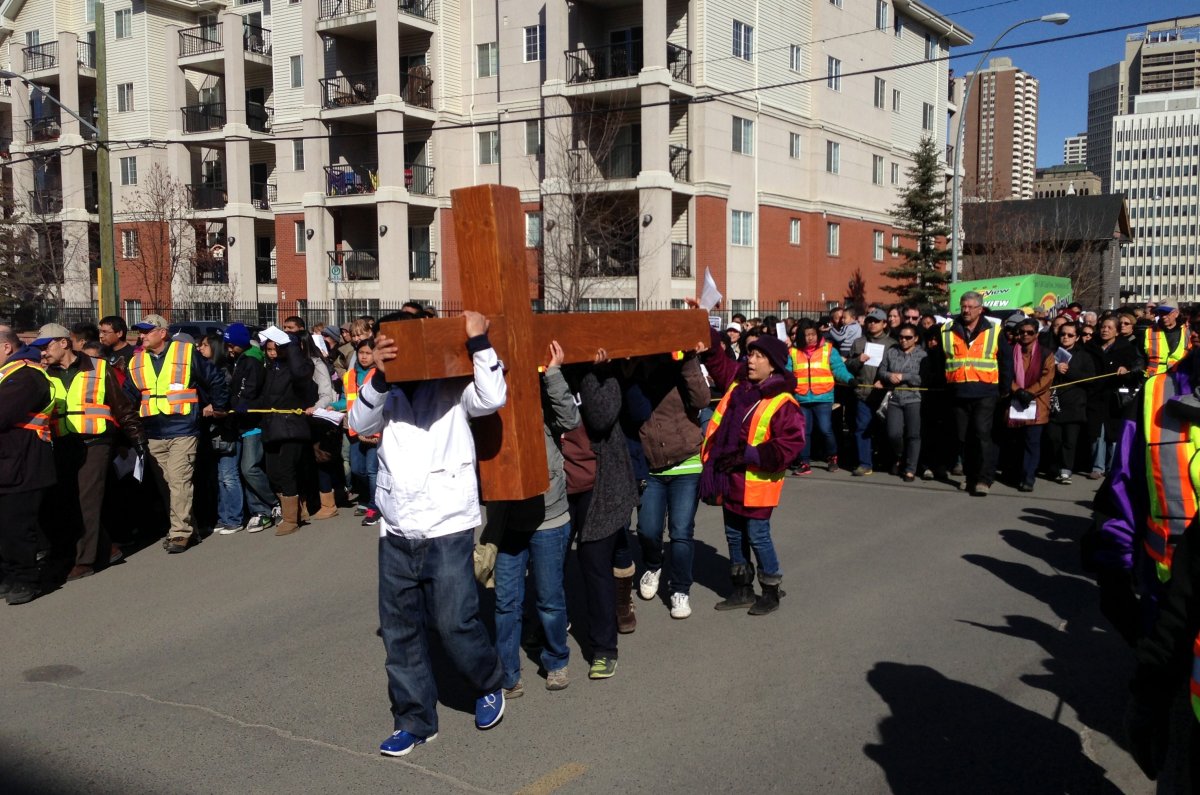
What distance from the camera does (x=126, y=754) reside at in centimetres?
491

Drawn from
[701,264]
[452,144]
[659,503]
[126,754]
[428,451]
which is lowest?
[126,754]

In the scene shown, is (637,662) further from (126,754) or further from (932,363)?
(932,363)

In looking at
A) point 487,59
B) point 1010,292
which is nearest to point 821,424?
point 1010,292

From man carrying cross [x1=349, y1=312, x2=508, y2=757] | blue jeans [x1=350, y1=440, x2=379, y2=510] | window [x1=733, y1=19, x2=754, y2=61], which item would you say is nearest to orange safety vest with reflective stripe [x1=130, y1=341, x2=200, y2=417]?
blue jeans [x1=350, y1=440, x2=379, y2=510]

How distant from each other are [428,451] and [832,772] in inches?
91.7

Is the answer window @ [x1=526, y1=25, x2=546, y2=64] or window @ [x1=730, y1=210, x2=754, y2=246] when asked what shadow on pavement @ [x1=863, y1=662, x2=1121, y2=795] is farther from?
window @ [x1=526, y1=25, x2=546, y2=64]

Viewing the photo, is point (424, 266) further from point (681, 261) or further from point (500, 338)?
point (500, 338)

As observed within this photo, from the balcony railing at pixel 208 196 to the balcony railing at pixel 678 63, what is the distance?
19.6 metres

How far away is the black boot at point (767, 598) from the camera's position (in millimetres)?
6941

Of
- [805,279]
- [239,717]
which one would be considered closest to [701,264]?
[805,279]

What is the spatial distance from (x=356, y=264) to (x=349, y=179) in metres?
3.09

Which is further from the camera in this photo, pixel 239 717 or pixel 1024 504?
pixel 1024 504

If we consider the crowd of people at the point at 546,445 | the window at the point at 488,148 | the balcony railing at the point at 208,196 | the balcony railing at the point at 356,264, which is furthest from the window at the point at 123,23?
the crowd of people at the point at 546,445

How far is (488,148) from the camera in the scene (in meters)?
35.7
